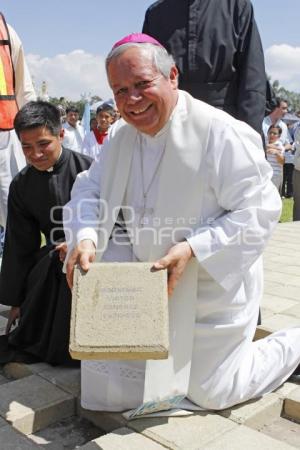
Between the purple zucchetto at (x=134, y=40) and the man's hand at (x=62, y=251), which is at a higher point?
the purple zucchetto at (x=134, y=40)

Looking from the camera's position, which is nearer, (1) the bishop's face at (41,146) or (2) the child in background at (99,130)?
(1) the bishop's face at (41,146)

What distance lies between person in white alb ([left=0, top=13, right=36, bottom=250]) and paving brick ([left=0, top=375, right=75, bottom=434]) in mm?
2066

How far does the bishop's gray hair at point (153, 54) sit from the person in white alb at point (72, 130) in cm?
739

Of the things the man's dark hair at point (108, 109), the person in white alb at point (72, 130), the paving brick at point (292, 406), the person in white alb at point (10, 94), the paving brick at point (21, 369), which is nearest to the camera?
the paving brick at point (292, 406)

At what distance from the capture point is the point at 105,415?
254 centimetres

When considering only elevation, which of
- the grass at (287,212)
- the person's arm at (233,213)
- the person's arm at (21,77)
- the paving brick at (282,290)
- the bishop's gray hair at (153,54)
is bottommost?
the paving brick at (282,290)

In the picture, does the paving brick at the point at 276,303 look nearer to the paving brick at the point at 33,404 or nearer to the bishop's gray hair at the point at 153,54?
the paving brick at the point at 33,404

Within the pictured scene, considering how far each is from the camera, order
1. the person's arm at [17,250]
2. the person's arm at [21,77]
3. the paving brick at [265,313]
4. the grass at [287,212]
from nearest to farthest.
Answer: the person's arm at [17,250] < the paving brick at [265,313] < the person's arm at [21,77] < the grass at [287,212]

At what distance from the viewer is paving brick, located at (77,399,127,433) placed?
247 cm

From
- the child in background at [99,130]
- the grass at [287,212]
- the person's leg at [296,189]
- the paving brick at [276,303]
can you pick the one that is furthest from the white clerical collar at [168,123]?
the grass at [287,212]

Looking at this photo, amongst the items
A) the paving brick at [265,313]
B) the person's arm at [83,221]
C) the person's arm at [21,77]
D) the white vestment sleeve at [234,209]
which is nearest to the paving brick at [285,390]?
the white vestment sleeve at [234,209]

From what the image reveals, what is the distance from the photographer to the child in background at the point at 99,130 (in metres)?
7.95

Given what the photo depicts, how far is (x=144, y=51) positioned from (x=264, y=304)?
7.54 feet

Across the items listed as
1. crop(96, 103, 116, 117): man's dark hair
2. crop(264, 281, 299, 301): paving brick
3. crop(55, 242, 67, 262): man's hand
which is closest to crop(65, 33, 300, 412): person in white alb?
crop(55, 242, 67, 262): man's hand
